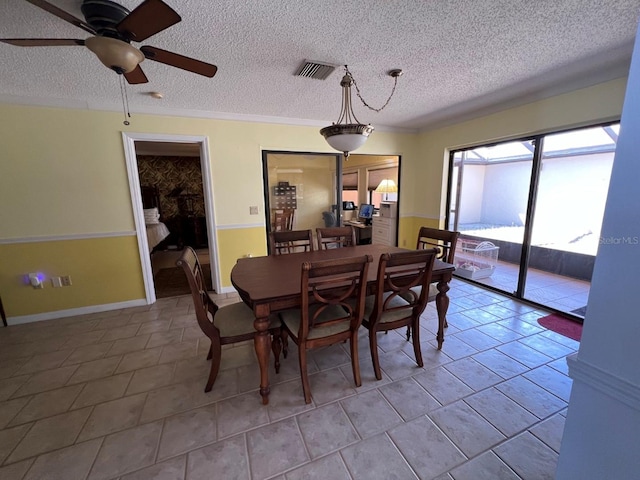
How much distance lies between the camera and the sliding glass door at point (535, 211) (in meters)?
2.83

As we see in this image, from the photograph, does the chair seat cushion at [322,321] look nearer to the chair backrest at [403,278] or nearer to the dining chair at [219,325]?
the dining chair at [219,325]

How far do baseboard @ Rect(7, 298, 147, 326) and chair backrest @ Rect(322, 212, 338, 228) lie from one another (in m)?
2.93

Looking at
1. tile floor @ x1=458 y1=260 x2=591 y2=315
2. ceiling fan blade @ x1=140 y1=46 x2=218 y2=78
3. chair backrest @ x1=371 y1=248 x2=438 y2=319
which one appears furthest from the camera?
tile floor @ x1=458 y1=260 x2=591 y2=315

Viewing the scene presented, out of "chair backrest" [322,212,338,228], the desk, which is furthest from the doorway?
the desk

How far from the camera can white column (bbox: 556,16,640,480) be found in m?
0.70

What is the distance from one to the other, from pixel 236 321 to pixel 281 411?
645 millimetres

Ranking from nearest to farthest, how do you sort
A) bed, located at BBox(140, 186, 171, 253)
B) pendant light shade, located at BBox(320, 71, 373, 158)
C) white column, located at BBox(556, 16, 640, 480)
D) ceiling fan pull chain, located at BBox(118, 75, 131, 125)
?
white column, located at BBox(556, 16, 640, 480) < pendant light shade, located at BBox(320, 71, 373, 158) < ceiling fan pull chain, located at BBox(118, 75, 131, 125) < bed, located at BBox(140, 186, 171, 253)

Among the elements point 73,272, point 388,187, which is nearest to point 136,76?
point 73,272

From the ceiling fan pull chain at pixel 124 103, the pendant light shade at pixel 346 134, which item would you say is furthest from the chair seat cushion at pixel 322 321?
the ceiling fan pull chain at pixel 124 103

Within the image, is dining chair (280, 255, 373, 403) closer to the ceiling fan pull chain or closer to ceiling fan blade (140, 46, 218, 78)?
ceiling fan blade (140, 46, 218, 78)

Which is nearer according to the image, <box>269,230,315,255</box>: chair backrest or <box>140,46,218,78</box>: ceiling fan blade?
<box>140,46,218,78</box>: ceiling fan blade

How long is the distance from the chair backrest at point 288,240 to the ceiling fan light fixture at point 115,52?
1.65m

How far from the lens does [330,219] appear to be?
4723mm

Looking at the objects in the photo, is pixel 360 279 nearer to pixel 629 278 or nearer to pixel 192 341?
pixel 629 278
